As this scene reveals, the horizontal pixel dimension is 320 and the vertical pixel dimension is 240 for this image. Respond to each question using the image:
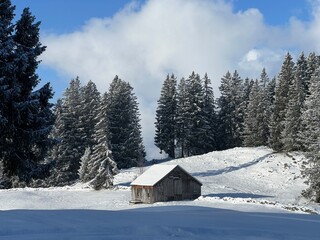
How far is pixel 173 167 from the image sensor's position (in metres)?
45.5

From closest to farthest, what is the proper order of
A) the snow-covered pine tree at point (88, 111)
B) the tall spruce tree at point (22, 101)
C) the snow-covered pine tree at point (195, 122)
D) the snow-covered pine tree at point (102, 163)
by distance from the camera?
the tall spruce tree at point (22, 101)
the snow-covered pine tree at point (102, 163)
the snow-covered pine tree at point (88, 111)
the snow-covered pine tree at point (195, 122)

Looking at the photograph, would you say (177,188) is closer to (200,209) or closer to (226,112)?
(200,209)

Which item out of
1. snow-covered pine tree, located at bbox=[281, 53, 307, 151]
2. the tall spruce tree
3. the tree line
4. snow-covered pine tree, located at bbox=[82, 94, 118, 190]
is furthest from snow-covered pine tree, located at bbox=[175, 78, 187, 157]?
the tall spruce tree

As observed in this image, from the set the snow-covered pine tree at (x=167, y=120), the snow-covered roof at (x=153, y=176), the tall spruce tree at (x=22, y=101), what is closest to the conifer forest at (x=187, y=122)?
the snow-covered pine tree at (x=167, y=120)

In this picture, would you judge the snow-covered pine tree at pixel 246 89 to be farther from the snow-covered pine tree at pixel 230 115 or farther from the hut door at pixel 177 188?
the hut door at pixel 177 188

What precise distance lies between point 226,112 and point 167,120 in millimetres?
12668

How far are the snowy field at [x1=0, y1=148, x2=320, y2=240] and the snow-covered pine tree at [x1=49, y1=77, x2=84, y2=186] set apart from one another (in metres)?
12.5

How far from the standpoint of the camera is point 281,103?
6912cm

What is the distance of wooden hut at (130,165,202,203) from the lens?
44312 mm

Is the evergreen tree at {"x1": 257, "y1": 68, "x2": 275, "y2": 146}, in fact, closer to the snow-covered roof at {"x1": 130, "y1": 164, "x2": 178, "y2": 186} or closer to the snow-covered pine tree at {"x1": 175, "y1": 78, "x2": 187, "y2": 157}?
the snow-covered pine tree at {"x1": 175, "y1": 78, "x2": 187, "y2": 157}

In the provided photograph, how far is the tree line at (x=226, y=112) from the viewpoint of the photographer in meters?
70.6

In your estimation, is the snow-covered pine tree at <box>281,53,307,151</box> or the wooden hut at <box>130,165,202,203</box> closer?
the wooden hut at <box>130,165,202,203</box>

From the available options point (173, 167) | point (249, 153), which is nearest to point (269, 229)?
point (173, 167)

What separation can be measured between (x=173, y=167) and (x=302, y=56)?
165ft
